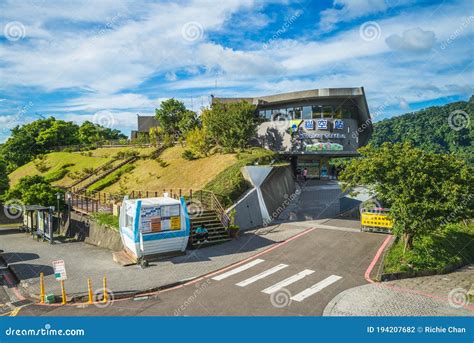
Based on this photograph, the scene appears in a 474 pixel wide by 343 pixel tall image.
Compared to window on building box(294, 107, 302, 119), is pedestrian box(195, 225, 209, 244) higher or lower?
lower

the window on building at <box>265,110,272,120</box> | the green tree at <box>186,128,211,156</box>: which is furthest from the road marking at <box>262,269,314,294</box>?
the window on building at <box>265,110,272,120</box>

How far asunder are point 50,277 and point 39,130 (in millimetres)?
65055

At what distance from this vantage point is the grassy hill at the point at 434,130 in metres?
99.8

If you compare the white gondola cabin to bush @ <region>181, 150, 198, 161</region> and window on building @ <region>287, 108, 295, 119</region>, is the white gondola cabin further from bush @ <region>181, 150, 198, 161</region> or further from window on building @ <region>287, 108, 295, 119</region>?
window on building @ <region>287, 108, 295, 119</region>

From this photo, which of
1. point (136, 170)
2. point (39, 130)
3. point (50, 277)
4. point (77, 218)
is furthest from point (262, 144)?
point (39, 130)

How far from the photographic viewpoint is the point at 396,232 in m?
17.1

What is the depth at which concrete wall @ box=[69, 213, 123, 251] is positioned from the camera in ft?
71.5

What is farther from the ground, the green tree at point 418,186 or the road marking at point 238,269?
the green tree at point 418,186

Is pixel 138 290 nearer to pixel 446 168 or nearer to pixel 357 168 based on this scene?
pixel 357 168

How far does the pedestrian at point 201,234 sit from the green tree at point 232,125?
14354 mm

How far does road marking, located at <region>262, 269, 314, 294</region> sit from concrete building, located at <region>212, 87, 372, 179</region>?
876 inches

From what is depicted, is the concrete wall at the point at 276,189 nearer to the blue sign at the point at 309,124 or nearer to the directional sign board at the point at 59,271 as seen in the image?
the blue sign at the point at 309,124
